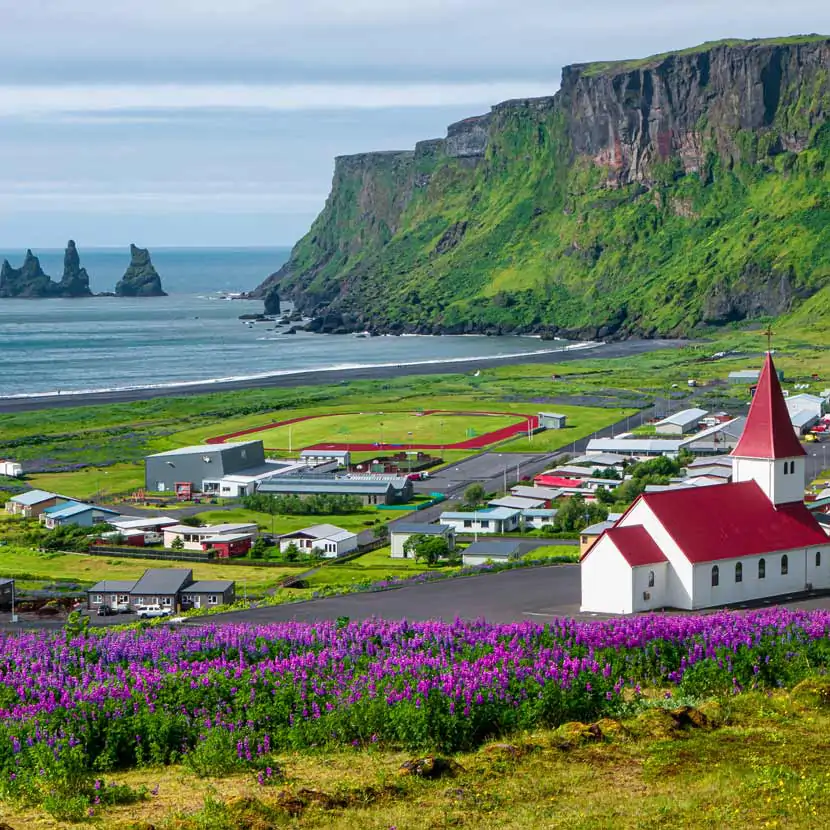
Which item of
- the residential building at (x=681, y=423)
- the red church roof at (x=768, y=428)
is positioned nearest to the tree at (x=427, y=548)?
the red church roof at (x=768, y=428)

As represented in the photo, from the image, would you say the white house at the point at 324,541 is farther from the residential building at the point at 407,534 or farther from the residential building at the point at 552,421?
the residential building at the point at 552,421

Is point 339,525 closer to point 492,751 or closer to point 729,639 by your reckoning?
point 729,639

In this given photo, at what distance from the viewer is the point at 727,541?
44594mm

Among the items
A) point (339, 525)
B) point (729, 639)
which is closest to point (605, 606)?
point (729, 639)

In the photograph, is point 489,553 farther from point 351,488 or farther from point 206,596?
point 351,488

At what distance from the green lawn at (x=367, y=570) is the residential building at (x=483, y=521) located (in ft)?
17.4

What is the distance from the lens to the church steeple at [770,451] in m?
46.9

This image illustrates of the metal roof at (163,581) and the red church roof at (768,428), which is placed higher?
the red church roof at (768,428)

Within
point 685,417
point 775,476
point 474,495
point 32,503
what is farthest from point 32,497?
point 685,417

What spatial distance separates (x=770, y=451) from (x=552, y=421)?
202ft

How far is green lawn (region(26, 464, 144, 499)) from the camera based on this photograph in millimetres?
86125

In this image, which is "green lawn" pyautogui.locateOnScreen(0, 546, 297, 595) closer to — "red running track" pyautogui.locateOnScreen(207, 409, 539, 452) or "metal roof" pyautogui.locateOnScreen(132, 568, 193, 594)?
"metal roof" pyautogui.locateOnScreen(132, 568, 193, 594)

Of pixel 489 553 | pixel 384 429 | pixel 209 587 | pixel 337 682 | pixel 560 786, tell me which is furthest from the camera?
pixel 384 429

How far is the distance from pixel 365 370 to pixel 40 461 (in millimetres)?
72836
